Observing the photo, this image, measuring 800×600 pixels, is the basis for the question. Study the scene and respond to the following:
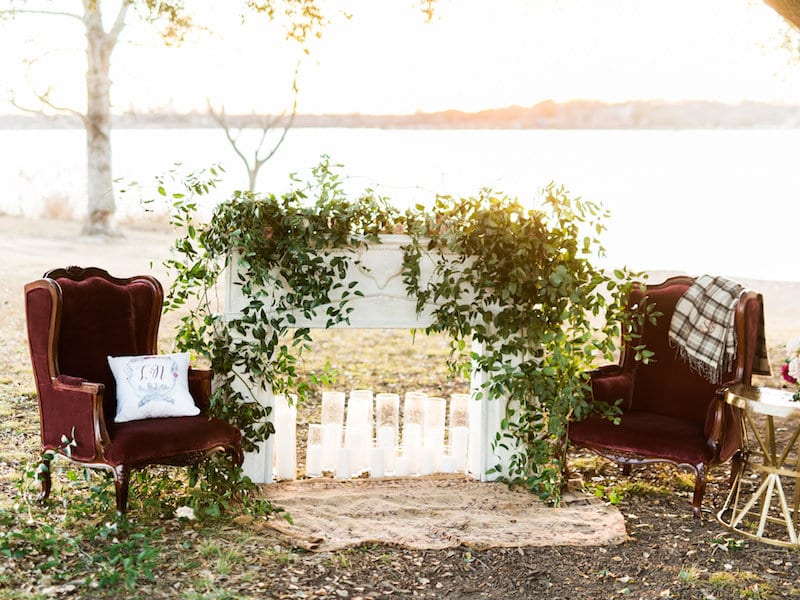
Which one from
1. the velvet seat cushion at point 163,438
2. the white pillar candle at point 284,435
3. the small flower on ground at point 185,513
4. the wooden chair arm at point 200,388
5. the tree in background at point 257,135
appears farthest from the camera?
the tree in background at point 257,135

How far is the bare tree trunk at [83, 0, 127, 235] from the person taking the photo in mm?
10242

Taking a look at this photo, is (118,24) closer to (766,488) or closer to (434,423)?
(434,423)

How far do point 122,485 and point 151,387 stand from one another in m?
0.51

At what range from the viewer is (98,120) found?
10586 millimetres

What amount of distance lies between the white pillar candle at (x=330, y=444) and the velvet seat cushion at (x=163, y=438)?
2.15 ft

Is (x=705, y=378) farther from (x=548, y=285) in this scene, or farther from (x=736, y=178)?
(x=736, y=178)

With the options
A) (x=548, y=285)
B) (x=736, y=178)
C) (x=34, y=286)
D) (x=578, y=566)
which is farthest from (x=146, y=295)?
(x=736, y=178)

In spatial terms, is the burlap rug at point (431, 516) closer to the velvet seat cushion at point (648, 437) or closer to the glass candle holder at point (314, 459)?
the glass candle holder at point (314, 459)

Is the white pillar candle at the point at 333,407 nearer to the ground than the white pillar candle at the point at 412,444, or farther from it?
farther from it

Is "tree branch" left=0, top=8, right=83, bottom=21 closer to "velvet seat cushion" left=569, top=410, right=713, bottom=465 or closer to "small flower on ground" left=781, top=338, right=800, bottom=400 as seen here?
"velvet seat cushion" left=569, top=410, right=713, bottom=465

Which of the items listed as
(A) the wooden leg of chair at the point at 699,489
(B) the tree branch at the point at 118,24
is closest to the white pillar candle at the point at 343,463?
(A) the wooden leg of chair at the point at 699,489

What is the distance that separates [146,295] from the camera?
459 centimetres

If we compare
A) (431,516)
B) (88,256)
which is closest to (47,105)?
(88,256)

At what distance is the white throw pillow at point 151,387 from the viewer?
417 cm
